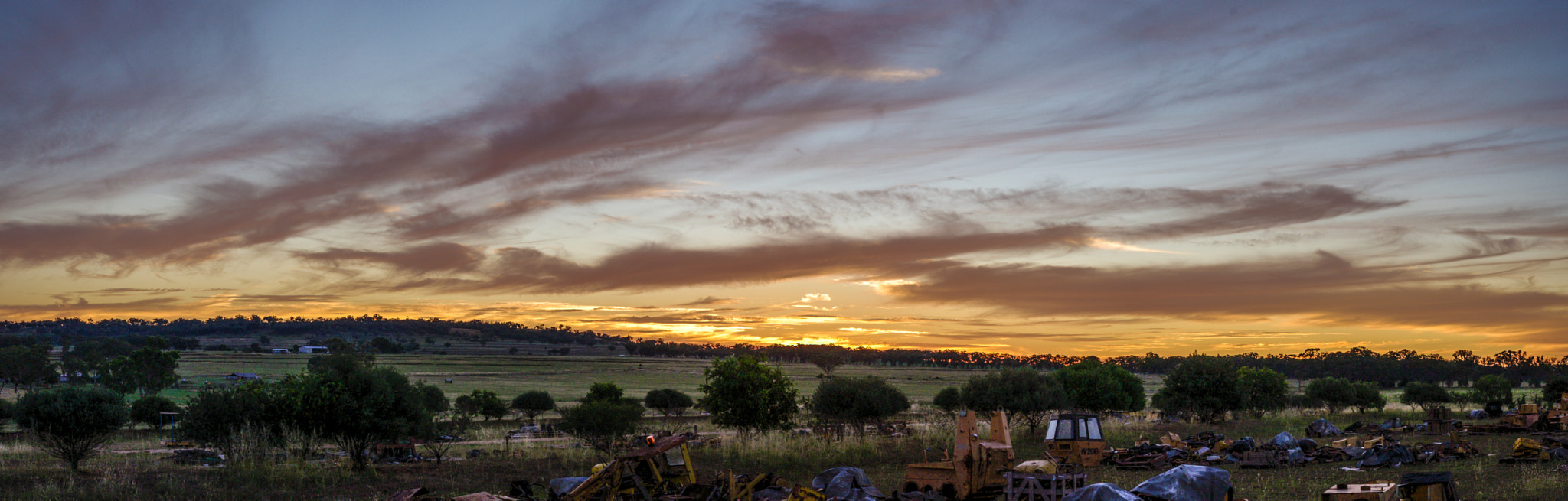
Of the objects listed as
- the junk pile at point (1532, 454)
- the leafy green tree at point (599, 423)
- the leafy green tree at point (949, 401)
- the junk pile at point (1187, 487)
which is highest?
the junk pile at point (1187, 487)

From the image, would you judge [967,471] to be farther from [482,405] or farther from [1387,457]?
[482,405]

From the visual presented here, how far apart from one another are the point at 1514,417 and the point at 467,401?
218 ft

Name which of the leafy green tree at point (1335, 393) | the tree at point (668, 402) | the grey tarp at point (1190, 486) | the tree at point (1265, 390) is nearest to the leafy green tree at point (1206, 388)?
the tree at point (1265, 390)

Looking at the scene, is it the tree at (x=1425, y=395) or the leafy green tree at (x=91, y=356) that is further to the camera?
the leafy green tree at (x=91, y=356)

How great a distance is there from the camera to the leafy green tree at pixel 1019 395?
135ft

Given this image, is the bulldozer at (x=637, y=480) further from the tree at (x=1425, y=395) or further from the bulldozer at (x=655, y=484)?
the tree at (x=1425, y=395)

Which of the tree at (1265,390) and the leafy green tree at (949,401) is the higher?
the tree at (1265,390)

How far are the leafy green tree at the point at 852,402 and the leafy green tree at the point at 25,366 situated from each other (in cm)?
10333

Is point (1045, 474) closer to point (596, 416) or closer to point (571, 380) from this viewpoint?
point (596, 416)

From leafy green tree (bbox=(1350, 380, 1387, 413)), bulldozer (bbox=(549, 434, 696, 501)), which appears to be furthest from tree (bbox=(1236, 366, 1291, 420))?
bulldozer (bbox=(549, 434, 696, 501))

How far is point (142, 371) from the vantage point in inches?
3548

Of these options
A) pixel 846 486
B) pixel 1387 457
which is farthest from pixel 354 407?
pixel 1387 457

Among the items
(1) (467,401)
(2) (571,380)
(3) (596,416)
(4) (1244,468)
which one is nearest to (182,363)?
(2) (571,380)

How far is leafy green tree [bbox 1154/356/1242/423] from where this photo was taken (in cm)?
5238
